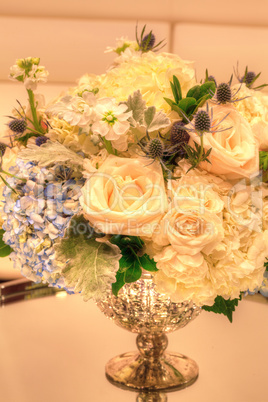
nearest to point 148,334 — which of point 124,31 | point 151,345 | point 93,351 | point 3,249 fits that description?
point 151,345

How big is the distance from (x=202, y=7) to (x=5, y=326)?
1.47 meters

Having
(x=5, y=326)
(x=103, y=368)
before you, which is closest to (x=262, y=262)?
(x=103, y=368)

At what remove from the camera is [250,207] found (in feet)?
2.54

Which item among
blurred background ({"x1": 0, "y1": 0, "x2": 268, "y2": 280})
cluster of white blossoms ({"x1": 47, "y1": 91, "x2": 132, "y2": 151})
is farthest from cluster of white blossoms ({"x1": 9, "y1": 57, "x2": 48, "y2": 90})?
blurred background ({"x1": 0, "y1": 0, "x2": 268, "y2": 280})

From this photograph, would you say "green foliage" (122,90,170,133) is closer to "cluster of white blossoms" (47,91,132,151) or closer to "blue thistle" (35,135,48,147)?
"cluster of white blossoms" (47,91,132,151)

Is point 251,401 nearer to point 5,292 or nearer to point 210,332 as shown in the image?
point 210,332

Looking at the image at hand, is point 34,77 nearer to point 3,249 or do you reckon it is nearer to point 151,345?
point 3,249

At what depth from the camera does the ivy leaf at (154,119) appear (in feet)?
2.39

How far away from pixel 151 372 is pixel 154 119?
0.54 m

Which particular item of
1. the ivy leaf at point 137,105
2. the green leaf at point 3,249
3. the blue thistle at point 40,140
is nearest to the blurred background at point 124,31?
the green leaf at point 3,249

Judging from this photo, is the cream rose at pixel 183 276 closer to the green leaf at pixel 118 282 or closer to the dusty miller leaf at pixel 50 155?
the green leaf at pixel 118 282

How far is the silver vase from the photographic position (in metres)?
0.90

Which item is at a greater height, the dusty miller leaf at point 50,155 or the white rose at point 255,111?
the white rose at point 255,111

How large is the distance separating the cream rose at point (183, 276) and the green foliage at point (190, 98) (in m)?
0.21
